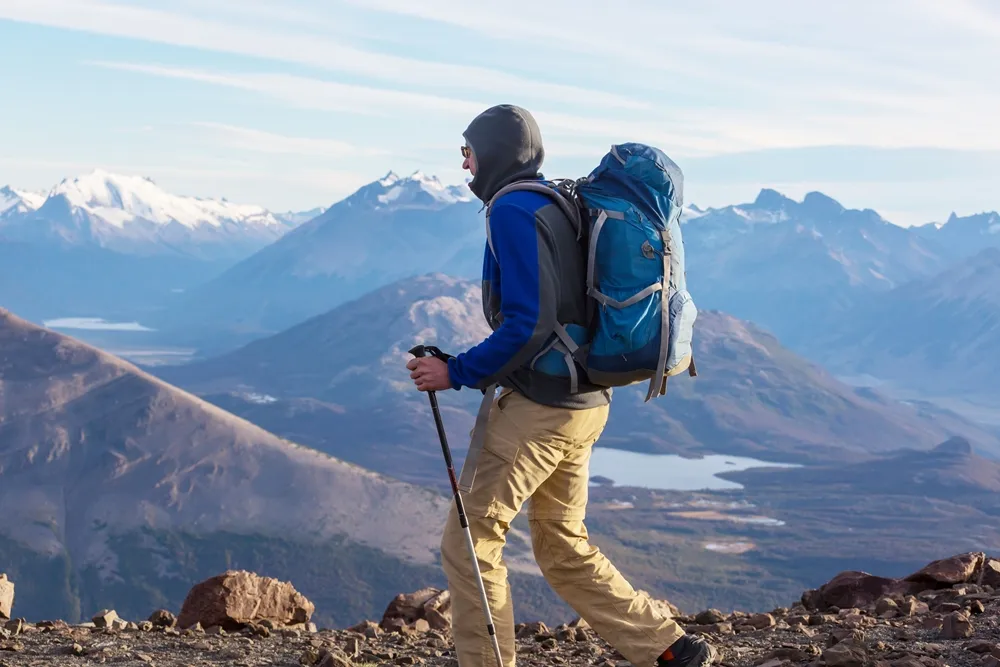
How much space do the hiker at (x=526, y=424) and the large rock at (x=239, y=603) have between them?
5.47 metres

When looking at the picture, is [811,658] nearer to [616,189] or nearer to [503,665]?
[503,665]

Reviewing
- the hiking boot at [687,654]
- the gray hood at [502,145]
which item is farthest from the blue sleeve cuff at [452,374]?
the hiking boot at [687,654]

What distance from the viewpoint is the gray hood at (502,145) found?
660cm

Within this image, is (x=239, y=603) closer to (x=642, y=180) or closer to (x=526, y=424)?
(x=526, y=424)

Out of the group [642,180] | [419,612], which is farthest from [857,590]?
[642,180]

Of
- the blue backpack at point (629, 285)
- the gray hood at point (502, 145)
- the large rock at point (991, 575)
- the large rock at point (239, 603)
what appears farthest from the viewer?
the large rock at point (239, 603)

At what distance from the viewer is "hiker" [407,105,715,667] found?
6246 mm

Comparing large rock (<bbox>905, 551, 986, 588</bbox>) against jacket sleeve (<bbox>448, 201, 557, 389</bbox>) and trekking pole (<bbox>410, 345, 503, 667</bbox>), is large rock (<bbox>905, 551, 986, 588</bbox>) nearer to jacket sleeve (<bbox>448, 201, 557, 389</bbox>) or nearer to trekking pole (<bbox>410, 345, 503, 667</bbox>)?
trekking pole (<bbox>410, 345, 503, 667</bbox>)

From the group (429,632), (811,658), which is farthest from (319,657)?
(811,658)

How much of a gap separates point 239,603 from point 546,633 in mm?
3288

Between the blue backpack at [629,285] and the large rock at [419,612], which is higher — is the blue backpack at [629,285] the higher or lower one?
the higher one

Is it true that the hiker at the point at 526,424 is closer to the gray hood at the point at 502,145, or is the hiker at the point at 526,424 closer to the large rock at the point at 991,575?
the gray hood at the point at 502,145

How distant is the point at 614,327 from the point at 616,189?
0.77 m

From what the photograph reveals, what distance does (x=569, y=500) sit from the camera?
687cm
